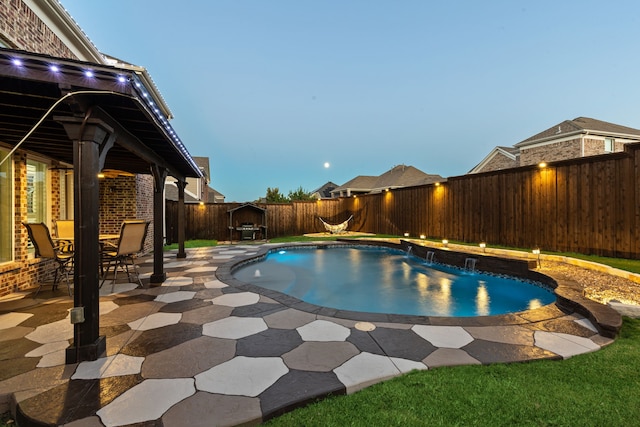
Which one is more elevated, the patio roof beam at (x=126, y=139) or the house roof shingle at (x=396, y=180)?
the house roof shingle at (x=396, y=180)

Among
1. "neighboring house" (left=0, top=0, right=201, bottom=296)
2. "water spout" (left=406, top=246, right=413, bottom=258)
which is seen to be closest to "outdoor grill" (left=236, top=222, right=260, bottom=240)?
"neighboring house" (left=0, top=0, right=201, bottom=296)

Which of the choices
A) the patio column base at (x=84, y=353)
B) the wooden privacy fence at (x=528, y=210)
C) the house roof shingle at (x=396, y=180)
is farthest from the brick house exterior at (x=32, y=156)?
the house roof shingle at (x=396, y=180)

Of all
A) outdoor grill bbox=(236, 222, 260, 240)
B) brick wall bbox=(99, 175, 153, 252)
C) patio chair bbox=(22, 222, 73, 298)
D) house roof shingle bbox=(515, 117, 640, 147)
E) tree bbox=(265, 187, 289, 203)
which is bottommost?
outdoor grill bbox=(236, 222, 260, 240)

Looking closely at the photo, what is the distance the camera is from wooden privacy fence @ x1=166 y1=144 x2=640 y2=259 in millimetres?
5914

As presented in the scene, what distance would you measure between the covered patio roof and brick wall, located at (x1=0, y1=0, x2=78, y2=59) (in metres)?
1.25

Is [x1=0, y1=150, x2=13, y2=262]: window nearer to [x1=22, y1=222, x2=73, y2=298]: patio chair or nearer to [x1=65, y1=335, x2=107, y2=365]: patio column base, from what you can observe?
[x1=22, y1=222, x2=73, y2=298]: patio chair

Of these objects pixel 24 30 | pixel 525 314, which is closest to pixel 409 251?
pixel 525 314

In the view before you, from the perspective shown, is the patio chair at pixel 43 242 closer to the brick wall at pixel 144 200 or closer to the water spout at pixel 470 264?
the brick wall at pixel 144 200

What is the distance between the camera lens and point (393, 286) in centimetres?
628

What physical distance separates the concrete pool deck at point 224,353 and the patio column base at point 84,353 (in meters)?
0.10

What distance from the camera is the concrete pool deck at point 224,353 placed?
164 cm

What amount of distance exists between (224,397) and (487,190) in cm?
942

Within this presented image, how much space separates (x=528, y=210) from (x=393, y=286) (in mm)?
4598

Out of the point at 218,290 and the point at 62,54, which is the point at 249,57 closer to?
the point at 62,54
